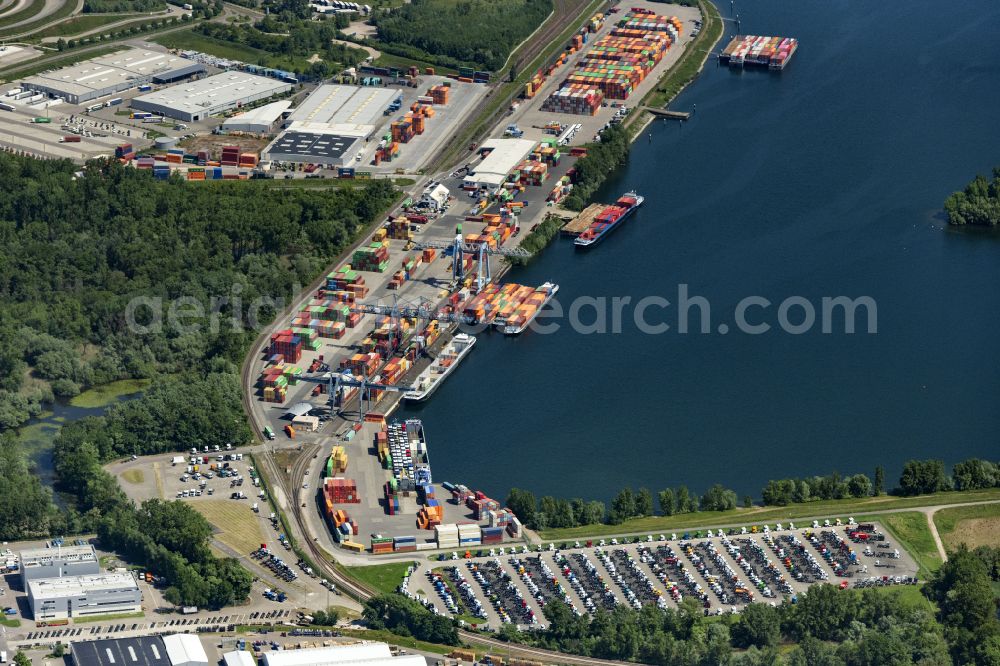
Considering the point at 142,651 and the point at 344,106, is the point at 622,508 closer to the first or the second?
the point at 142,651

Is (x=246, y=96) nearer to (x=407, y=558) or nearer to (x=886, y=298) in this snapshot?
(x=886, y=298)

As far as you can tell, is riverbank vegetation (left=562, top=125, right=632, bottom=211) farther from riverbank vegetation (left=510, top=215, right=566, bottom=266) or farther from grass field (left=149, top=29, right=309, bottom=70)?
grass field (left=149, top=29, right=309, bottom=70)

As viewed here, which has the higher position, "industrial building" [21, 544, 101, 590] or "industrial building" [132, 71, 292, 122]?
"industrial building" [132, 71, 292, 122]

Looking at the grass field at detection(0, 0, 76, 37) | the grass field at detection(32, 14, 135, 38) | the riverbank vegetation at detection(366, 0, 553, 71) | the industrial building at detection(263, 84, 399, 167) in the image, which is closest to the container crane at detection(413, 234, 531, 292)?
the industrial building at detection(263, 84, 399, 167)

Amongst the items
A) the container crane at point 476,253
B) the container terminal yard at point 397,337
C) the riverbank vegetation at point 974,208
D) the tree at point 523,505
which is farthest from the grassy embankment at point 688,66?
the tree at point 523,505

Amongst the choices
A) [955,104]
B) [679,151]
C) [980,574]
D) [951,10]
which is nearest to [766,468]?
[980,574]

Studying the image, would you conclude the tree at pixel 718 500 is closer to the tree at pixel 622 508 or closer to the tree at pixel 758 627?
the tree at pixel 622 508
